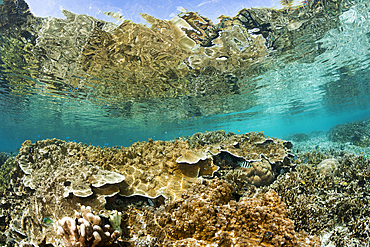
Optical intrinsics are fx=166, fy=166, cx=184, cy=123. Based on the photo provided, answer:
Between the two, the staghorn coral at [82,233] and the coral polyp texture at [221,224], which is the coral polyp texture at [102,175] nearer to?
the staghorn coral at [82,233]

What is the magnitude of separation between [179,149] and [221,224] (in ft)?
10.6

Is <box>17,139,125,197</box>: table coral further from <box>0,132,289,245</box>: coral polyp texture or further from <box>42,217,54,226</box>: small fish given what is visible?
<box>42,217,54,226</box>: small fish

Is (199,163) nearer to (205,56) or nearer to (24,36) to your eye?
(205,56)

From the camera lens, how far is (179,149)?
20.3 ft

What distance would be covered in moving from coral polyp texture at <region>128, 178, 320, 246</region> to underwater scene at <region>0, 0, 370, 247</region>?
0.03 metres

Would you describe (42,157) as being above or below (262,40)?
below

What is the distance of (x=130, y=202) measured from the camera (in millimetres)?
4855

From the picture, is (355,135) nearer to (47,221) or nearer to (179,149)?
(179,149)

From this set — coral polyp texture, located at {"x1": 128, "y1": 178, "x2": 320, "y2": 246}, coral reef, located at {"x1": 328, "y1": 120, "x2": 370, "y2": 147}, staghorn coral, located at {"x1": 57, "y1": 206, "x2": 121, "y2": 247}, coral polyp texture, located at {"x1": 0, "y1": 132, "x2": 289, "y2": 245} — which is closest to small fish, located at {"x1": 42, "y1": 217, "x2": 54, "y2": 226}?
coral polyp texture, located at {"x1": 0, "y1": 132, "x2": 289, "y2": 245}

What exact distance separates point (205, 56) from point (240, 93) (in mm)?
10684

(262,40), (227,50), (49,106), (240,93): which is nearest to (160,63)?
(227,50)

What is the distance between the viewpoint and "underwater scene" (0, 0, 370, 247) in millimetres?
3576

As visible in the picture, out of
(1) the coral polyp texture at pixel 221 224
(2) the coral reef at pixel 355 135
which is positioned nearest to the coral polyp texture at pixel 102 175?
(1) the coral polyp texture at pixel 221 224

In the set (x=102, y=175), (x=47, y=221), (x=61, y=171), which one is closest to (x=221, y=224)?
(x=102, y=175)
